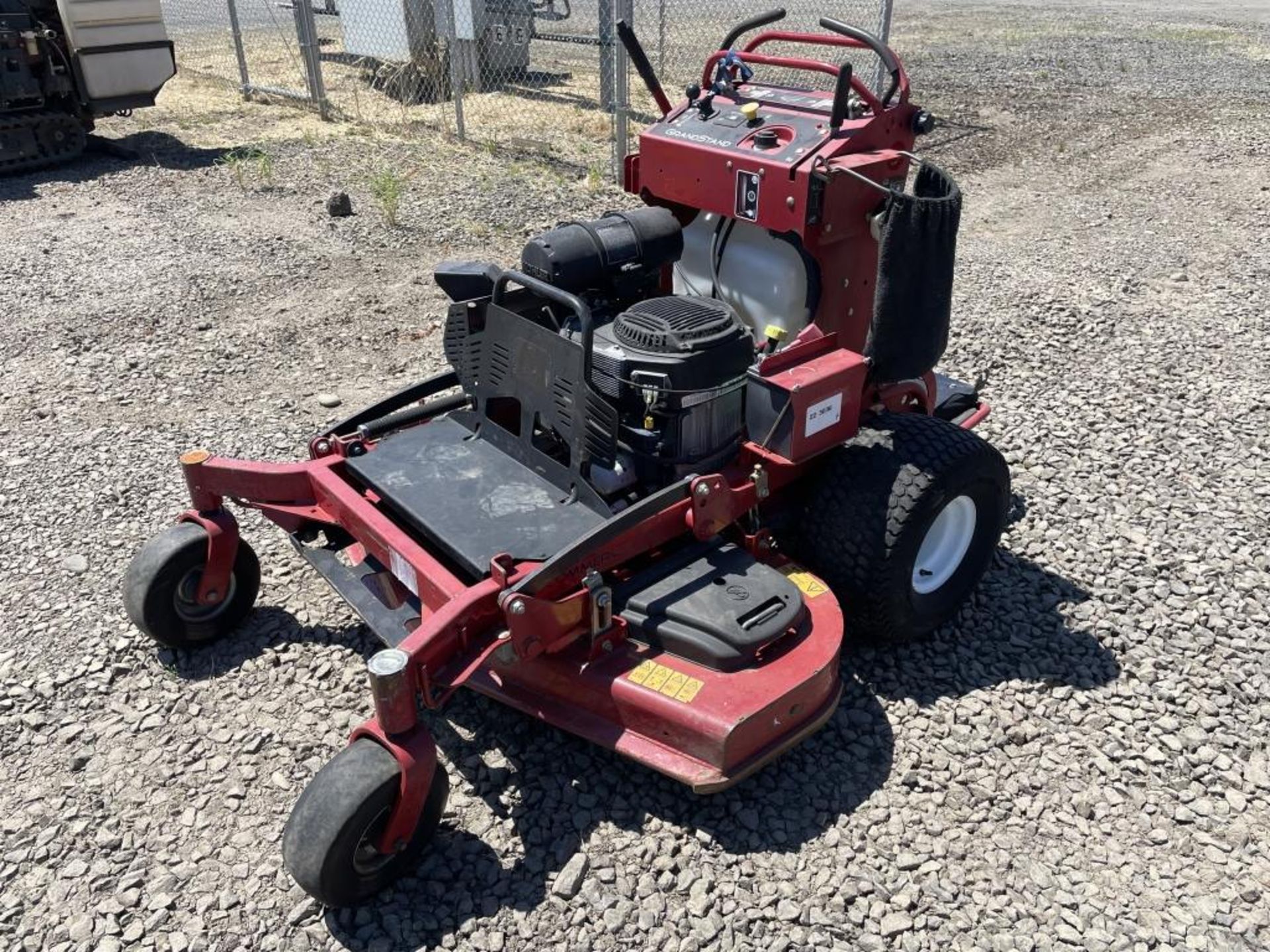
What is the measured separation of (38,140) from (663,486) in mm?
8861

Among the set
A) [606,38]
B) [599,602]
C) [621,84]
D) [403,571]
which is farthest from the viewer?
[606,38]

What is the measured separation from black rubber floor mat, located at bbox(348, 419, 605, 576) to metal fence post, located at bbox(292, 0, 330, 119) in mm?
9211

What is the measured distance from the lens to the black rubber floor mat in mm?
3133

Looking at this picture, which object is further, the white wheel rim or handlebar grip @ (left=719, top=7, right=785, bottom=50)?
handlebar grip @ (left=719, top=7, right=785, bottom=50)

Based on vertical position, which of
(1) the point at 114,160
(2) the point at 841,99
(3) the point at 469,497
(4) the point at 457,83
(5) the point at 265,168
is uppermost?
(2) the point at 841,99

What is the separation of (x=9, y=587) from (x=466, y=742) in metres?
2.07

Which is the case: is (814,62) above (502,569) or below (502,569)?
above

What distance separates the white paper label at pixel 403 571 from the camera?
3105 mm

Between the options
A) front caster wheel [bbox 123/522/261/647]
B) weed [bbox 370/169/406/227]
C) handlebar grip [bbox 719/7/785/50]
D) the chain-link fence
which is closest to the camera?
front caster wheel [bbox 123/522/261/647]

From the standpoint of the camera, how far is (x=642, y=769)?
10.6ft

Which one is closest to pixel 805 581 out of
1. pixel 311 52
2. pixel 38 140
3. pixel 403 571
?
pixel 403 571

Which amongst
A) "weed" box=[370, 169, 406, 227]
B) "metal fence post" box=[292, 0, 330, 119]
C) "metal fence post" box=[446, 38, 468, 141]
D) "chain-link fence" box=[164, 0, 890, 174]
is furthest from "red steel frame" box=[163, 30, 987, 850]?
"metal fence post" box=[292, 0, 330, 119]

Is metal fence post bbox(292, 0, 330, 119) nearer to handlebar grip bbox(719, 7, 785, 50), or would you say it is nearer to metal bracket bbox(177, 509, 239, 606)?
handlebar grip bbox(719, 7, 785, 50)

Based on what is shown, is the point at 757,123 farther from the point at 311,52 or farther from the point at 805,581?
the point at 311,52
